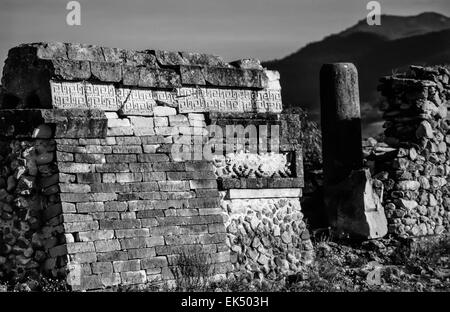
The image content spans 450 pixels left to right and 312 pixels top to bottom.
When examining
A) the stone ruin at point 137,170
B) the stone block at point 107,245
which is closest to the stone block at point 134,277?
the stone ruin at point 137,170

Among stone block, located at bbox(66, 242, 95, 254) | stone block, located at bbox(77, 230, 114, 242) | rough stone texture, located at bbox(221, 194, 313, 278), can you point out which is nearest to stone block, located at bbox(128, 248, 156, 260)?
stone block, located at bbox(77, 230, 114, 242)

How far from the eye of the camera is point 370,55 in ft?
101

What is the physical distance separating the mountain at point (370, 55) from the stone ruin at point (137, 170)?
587 inches

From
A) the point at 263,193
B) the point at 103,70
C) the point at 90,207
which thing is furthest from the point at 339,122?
the point at 90,207

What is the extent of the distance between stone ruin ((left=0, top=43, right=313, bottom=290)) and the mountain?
14921 mm

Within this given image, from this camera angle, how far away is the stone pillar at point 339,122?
15812 mm

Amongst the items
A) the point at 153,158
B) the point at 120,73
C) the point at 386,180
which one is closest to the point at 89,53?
the point at 120,73

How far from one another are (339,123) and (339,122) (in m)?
0.01

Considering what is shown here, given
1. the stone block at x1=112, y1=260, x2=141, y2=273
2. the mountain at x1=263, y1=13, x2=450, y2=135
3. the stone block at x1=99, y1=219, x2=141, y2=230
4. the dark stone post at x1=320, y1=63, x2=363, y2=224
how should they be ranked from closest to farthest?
the stone block at x1=112, y1=260, x2=141, y2=273, the stone block at x1=99, y1=219, x2=141, y2=230, the dark stone post at x1=320, y1=63, x2=363, y2=224, the mountain at x1=263, y1=13, x2=450, y2=135

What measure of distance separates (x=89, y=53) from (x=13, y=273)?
2.50m

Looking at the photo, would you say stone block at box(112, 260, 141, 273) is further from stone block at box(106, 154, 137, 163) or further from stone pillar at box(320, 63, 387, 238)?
stone pillar at box(320, 63, 387, 238)

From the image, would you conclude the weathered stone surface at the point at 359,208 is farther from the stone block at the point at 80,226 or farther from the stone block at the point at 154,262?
the stone block at the point at 80,226

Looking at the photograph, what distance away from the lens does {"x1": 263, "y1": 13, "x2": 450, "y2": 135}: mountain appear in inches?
1141
